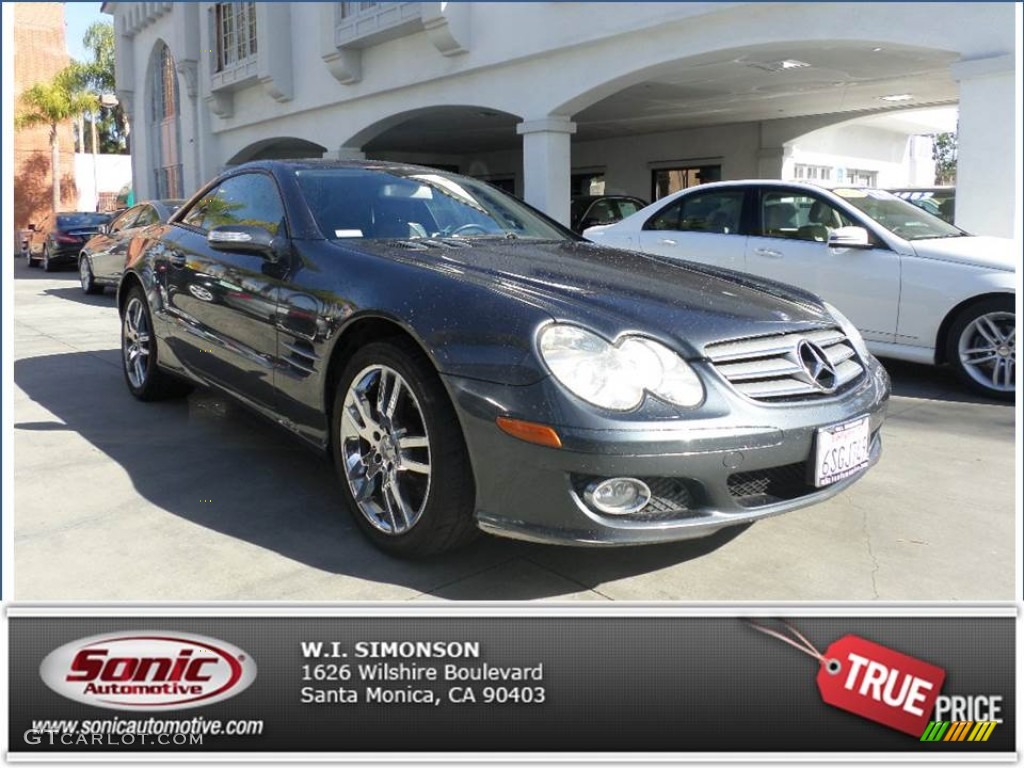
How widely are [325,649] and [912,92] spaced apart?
14.7 meters

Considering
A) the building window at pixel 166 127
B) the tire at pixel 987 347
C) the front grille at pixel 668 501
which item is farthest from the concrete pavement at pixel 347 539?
the building window at pixel 166 127

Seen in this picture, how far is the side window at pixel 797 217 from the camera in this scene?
6547mm

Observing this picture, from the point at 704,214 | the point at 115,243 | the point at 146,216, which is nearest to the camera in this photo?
the point at 704,214

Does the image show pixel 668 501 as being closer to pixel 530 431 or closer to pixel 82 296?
pixel 530 431

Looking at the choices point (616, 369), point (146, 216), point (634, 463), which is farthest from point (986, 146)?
point (146, 216)

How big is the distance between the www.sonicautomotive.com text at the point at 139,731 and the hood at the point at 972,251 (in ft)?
17.4

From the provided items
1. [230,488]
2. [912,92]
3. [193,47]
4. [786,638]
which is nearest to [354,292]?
[230,488]

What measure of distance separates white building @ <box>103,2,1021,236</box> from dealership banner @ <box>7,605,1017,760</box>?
3313 millimetres

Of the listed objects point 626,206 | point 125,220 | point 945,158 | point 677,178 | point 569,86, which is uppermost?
point 945,158

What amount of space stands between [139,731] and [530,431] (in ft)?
4.12

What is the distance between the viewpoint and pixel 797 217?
6.73 meters

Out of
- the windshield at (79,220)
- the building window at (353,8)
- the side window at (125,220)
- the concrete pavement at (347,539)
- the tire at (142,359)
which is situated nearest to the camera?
the concrete pavement at (347,539)

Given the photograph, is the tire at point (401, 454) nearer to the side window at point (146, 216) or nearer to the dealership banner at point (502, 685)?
the dealership banner at point (502, 685)

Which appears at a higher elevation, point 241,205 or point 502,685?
point 241,205
